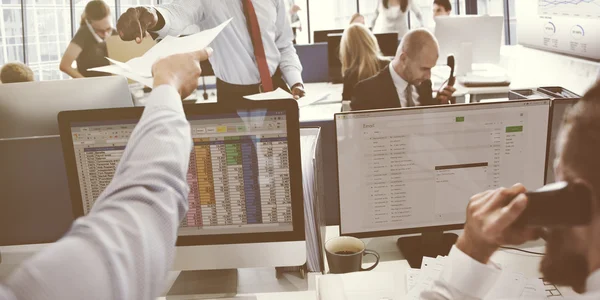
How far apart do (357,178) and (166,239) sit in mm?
761

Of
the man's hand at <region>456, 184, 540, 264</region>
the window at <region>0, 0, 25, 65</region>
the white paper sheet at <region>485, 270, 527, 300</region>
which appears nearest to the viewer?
the man's hand at <region>456, 184, 540, 264</region>

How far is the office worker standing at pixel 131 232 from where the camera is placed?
47 centimetres

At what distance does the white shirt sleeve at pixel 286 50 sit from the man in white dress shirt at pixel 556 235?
7.93ft

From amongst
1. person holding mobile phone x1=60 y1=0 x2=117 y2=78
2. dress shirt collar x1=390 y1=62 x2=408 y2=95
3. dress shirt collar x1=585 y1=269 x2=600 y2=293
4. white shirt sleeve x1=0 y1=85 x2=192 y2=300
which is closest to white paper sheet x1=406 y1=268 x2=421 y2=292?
dress shirt collar x1=585 y1=269 x2=600 y2=293

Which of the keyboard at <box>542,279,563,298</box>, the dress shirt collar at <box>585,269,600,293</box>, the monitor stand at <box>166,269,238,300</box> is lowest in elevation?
the monitor stand at <box>166,269,238,300</box>

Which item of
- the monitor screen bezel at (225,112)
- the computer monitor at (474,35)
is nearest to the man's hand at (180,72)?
the monitor screen bezel at (225,112)

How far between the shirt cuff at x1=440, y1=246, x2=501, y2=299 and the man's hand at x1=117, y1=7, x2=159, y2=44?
3.24 feet

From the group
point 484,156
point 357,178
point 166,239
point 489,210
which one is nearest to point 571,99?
point 484,156

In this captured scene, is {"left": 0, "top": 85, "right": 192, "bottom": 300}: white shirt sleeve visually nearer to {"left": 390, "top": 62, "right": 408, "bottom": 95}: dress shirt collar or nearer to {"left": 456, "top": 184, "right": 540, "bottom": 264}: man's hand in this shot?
{"left": 456, "top": 184, "right": 540, "bottom": 264}: man's hand

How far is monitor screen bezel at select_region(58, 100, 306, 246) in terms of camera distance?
113 centimetres

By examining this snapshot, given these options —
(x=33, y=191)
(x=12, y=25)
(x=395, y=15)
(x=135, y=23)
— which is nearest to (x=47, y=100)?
(x=33, y=191)

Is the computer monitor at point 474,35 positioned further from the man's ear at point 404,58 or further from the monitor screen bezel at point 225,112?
the monitor screen bezel at point 225,112

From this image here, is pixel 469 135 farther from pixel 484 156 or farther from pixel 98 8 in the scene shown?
pixel 98 8

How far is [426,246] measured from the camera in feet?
4.52
